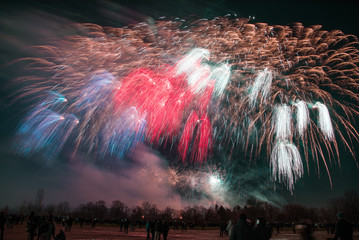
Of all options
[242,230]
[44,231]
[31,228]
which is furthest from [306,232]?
[31,228]

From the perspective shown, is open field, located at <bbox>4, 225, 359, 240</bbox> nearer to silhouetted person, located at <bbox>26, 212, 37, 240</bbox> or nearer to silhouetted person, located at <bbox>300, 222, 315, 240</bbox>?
silhouetted person, located at <bbox>26, 212, 37, 240</bbox>

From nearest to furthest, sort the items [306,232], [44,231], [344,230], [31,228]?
[306,232] → [344,230] → [44,231] → [31,228]

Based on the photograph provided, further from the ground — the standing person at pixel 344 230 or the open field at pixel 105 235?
the standing person at pixel 344 230

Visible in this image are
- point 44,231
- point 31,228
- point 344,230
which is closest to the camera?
point 344,230

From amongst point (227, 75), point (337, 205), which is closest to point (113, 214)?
point (337, 205)

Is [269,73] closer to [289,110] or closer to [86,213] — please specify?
[289,110]

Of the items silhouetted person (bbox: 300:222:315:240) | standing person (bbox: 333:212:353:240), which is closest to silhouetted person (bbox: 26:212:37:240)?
silhouetted person (bbox: 300:222:315:240)

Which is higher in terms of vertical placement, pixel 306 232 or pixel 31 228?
pixel 306 232

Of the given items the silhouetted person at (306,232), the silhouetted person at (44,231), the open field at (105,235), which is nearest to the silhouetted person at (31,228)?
the silhouetted person at (44,231)

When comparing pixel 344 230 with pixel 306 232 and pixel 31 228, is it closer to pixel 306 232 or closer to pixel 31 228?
pixel 306 232

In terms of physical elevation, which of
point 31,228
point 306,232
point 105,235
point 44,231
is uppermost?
point 306,232

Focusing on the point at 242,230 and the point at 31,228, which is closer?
the point at 242,230

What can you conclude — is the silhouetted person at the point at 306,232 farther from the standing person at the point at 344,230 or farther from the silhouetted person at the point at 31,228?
the silhouetted person at the point at 31,228
